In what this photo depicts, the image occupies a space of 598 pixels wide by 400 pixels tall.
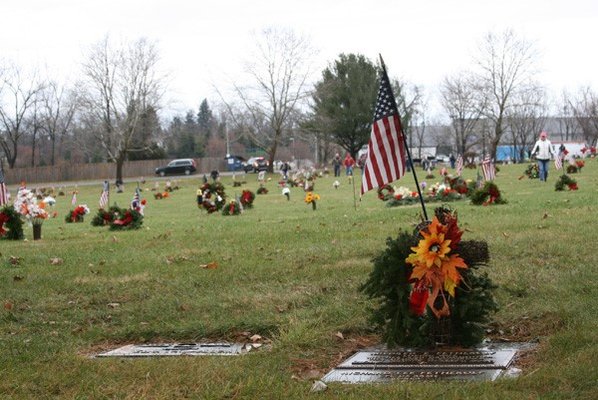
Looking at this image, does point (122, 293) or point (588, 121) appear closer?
point (122, 293)

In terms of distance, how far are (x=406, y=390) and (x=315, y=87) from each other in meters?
76.3

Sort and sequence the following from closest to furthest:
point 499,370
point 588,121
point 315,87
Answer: point 499,370 → point 315,87 → point 588,121

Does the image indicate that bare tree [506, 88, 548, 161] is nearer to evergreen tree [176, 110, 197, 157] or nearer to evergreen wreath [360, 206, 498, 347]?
evergreen tree [176, 110, 197, 157]

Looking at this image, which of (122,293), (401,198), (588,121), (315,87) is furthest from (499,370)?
(588,121)

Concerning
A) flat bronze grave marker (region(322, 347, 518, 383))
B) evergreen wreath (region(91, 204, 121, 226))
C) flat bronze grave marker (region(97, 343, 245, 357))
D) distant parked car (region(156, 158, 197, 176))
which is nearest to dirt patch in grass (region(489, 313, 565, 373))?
flat bronze grave marker (region(322, 347, 518, 383))

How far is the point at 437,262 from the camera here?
6.64m

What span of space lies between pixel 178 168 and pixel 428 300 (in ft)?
263

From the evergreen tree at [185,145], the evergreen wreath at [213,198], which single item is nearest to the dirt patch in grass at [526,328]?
the evergreen wreath at [213,198]

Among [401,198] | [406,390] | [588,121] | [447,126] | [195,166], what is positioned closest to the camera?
[406,390]

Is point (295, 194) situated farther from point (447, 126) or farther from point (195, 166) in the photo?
point (447, 126)

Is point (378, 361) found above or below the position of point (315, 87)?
below

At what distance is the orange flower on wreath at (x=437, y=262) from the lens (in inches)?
261

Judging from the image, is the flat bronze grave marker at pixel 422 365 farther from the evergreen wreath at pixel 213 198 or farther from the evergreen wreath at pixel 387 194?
the evergreen wreath at pixel 213 198

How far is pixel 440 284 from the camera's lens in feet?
22.0
